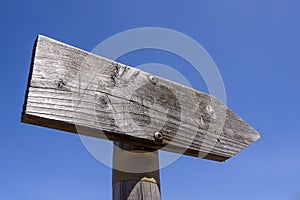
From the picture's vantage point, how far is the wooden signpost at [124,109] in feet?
3.65

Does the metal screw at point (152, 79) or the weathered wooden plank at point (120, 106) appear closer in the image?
the weathered wooden plank at point (120, 106)

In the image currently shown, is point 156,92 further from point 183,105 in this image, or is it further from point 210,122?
point 210,122

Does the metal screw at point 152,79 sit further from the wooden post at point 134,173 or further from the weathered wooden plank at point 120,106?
the wooden post at point 134,173

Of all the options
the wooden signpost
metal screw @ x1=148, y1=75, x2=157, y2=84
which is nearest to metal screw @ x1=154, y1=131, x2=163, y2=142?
the wooden signpost

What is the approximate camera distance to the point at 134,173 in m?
1.32

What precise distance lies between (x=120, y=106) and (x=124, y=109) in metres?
0.02

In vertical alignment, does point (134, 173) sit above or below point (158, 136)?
below

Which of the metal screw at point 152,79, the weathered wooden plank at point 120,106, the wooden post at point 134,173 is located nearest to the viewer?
the weathered wooden plank at point 120,106

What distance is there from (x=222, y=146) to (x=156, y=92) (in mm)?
416

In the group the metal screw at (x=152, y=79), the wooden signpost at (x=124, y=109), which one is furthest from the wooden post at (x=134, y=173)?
the metal screw at (x=152, y=79)

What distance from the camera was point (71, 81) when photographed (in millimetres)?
1173

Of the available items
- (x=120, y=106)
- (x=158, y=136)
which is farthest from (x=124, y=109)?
(x=158, y=136)

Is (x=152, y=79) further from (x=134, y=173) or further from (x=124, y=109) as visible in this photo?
(x=134, y=173)

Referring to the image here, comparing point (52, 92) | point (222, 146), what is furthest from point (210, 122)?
point (52, 92)
